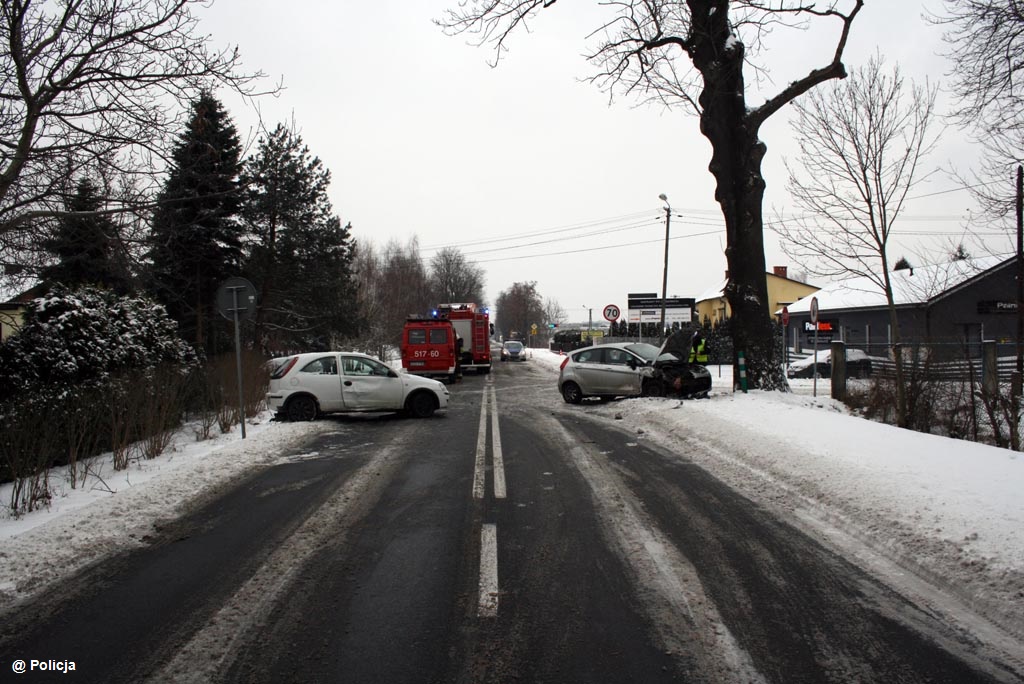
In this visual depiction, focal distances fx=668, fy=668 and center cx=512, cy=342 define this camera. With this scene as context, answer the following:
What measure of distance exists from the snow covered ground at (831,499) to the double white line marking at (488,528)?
2.83 metres

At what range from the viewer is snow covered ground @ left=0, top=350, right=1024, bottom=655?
4824 millimetres

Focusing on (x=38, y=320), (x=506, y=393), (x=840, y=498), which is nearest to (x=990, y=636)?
(x=840, y=498)

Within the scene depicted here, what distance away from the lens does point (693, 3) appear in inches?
616

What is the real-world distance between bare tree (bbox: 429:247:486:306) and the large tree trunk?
8302 cm

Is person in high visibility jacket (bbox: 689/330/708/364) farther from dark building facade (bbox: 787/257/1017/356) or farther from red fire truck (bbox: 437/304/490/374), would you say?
red fire truck (bbox: 437/304/490/374)

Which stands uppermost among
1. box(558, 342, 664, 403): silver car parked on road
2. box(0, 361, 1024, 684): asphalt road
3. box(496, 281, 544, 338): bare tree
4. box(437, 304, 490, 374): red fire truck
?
box(496, 281, 544, 338): bare tree

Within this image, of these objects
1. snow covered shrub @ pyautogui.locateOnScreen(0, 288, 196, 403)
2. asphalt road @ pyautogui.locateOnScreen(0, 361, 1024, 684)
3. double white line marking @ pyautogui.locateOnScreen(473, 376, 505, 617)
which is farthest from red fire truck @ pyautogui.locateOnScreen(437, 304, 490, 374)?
asphalt road @ pyautogui.locateOnScreen(0, 361, 1024, 684)

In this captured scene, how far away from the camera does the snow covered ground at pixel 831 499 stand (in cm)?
482

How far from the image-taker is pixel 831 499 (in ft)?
22.4

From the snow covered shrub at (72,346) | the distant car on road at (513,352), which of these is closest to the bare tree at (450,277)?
the distant car on road at (513,352)

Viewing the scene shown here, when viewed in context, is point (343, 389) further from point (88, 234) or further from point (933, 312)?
point (933, 312)

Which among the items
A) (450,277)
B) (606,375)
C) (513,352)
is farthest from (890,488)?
(450,277)

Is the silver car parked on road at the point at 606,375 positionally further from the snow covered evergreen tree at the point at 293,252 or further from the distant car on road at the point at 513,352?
the distant car on road at the point at 513,352

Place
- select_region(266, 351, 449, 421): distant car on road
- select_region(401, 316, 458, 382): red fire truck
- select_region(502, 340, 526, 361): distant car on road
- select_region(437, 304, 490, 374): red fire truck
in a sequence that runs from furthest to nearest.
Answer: select_region(502, 340, 526, 361): distant car on road, select_region(437, 304, 490, 374): red fire truck, select_region(401, 316, 458, 382): red fire truck, select_region(266, 351, 449, 421): distant car on road
